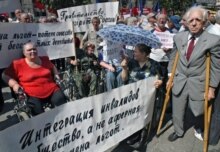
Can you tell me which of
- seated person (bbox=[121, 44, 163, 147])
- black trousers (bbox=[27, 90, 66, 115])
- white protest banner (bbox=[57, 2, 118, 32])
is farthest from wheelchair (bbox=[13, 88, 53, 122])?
white protest banner (bbox=[57, 2, 118, 32])

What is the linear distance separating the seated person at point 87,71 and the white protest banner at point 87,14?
3.10ft

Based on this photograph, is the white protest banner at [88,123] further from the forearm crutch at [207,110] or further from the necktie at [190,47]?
the forearm crutch at [207,110]

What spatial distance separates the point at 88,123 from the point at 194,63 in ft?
5.32

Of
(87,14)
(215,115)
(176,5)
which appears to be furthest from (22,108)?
(176,5)

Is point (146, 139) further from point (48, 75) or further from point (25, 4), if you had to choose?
point (25, 4)

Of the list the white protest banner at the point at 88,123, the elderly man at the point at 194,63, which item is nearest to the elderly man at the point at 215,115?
the elderly man at the point at 194,63

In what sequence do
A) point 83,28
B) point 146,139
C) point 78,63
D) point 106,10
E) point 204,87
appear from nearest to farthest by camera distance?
point 204,87
point 146,139
point 78,63
point 83,28
point 106,10

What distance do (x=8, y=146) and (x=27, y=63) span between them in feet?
7.35

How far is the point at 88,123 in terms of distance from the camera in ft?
11.4

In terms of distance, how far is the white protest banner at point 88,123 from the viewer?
2867 mm

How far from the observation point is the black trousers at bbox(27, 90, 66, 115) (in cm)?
458

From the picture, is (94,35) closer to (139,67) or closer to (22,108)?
(139,67)

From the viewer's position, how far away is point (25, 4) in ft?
90.5

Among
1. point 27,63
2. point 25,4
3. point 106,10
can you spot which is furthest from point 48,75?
point 25,4
